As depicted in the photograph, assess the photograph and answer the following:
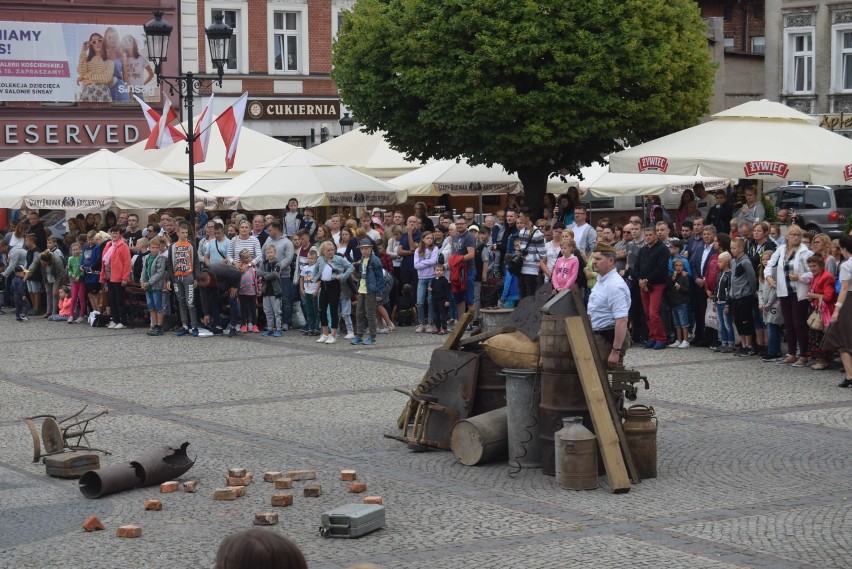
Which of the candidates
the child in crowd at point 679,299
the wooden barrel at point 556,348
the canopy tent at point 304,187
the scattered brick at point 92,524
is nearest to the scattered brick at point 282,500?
the scattered brick at point 92,524

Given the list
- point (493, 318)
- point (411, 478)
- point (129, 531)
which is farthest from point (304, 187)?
point (129, 531)

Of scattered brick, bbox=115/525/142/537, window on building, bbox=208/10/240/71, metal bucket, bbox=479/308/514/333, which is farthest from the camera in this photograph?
window on building, bbox=208/10/240/71

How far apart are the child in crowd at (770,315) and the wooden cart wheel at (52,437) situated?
927 cm

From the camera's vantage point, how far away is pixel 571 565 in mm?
7836

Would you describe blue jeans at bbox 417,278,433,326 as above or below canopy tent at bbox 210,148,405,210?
below

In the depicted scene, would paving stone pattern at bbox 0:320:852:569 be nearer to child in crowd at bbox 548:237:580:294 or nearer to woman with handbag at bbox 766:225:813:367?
woman with handbag at bbox 766:225:813:367

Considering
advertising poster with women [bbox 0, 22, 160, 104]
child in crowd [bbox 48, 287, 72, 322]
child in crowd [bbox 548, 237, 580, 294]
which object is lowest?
child in crowd [bbox 48, 287, 72, 322]

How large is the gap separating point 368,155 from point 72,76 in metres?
13.3

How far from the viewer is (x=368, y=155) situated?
31359 millimetres

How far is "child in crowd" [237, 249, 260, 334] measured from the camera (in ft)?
68.6

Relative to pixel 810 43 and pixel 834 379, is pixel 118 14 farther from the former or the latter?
pixel 834 379

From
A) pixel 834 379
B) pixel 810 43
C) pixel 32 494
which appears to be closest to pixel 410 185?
pixel 834 379

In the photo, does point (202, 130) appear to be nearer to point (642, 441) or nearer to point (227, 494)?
point (227, 494)

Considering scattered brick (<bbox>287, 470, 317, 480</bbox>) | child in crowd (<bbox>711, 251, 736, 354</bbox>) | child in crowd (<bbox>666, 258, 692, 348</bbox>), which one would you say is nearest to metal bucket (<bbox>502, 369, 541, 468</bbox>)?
scattered brick (<bbox>287, 470, 317, 480</bbox>)
